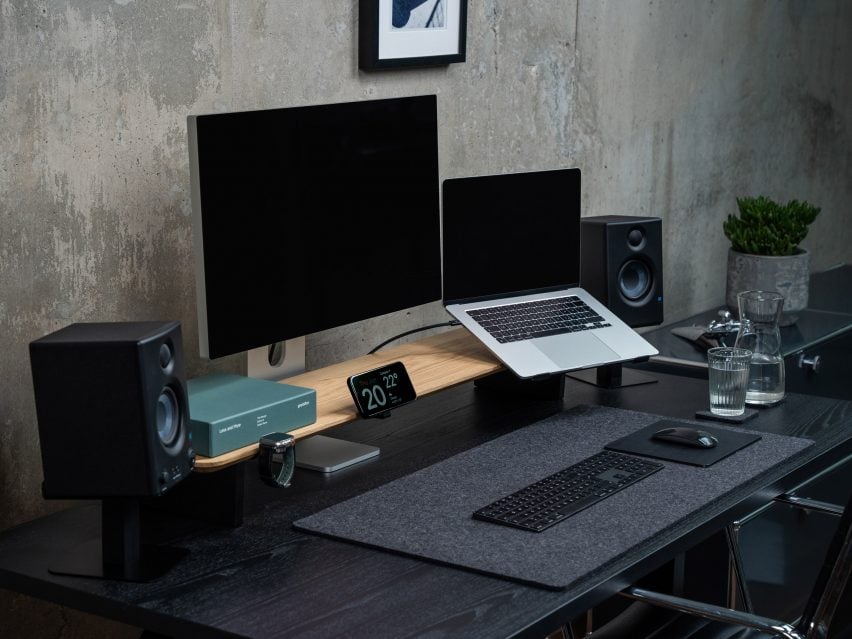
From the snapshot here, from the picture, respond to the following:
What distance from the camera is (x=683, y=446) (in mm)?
2158

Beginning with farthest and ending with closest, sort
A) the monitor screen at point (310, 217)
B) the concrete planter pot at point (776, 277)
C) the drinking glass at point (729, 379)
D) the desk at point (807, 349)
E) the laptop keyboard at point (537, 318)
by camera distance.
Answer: the concrete planter pot at point (776, 277) → the desk at point (807, 349) → the laptop keyboard at point (537, 318) → the drinking glass at point (729, 379) → the monitor screen at point (310, 217)

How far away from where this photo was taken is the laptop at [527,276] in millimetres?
2434

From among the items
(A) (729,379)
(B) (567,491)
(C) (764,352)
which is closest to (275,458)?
(B) (567,491)

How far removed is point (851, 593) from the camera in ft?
5.98

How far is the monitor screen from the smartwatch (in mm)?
190

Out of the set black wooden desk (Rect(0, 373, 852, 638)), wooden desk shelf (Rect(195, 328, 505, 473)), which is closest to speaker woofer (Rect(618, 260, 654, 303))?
wooden desk shelf (Rect(195, 328, 505, 473))

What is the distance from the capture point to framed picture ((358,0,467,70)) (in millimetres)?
2574

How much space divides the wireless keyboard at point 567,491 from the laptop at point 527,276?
0.33 meters

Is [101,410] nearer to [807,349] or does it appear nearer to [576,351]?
[576,351]

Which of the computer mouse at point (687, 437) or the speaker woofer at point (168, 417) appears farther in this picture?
the computer mouse at point (687, 437)

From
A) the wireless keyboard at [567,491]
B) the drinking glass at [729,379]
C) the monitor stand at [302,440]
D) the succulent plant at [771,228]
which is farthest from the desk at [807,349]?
the monitor stand at [302,440]

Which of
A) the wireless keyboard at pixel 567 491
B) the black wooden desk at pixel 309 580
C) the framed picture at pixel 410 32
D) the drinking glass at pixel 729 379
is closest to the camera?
the black wooden desk at pixel 309 580

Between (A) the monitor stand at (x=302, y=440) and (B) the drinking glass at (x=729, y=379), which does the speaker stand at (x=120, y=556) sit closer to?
(A) the monitor stand at (x=302, y=440)

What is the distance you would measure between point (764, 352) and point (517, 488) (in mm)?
796
